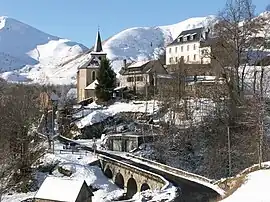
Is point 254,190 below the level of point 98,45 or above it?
below

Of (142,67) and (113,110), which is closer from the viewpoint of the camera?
(113,110)

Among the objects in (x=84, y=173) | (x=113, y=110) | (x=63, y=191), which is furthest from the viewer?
(x=113, y=110)

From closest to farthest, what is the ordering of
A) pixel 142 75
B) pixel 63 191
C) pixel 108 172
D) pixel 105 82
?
pixel 63 191 → pixel 108 172 → pixel 105 82 → pixel 142 75

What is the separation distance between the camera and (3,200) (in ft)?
137

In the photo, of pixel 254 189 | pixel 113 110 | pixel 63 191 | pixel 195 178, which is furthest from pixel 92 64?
pixel 254 189

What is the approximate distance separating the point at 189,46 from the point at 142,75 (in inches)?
659

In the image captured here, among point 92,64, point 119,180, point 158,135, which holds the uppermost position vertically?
point 92,64

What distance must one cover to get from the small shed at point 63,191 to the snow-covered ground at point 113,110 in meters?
29.5

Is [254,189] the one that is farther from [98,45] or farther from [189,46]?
[98,45]

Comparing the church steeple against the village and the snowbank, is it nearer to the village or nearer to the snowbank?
the village

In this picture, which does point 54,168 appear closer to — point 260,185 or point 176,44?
point 260,185

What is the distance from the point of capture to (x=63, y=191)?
32.8 m

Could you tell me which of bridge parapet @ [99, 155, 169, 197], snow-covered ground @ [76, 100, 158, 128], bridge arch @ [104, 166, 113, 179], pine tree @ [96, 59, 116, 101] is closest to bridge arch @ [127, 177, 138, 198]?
bridge parapet @ [99, 155, 169, 197]

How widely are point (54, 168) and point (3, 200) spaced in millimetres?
8226
